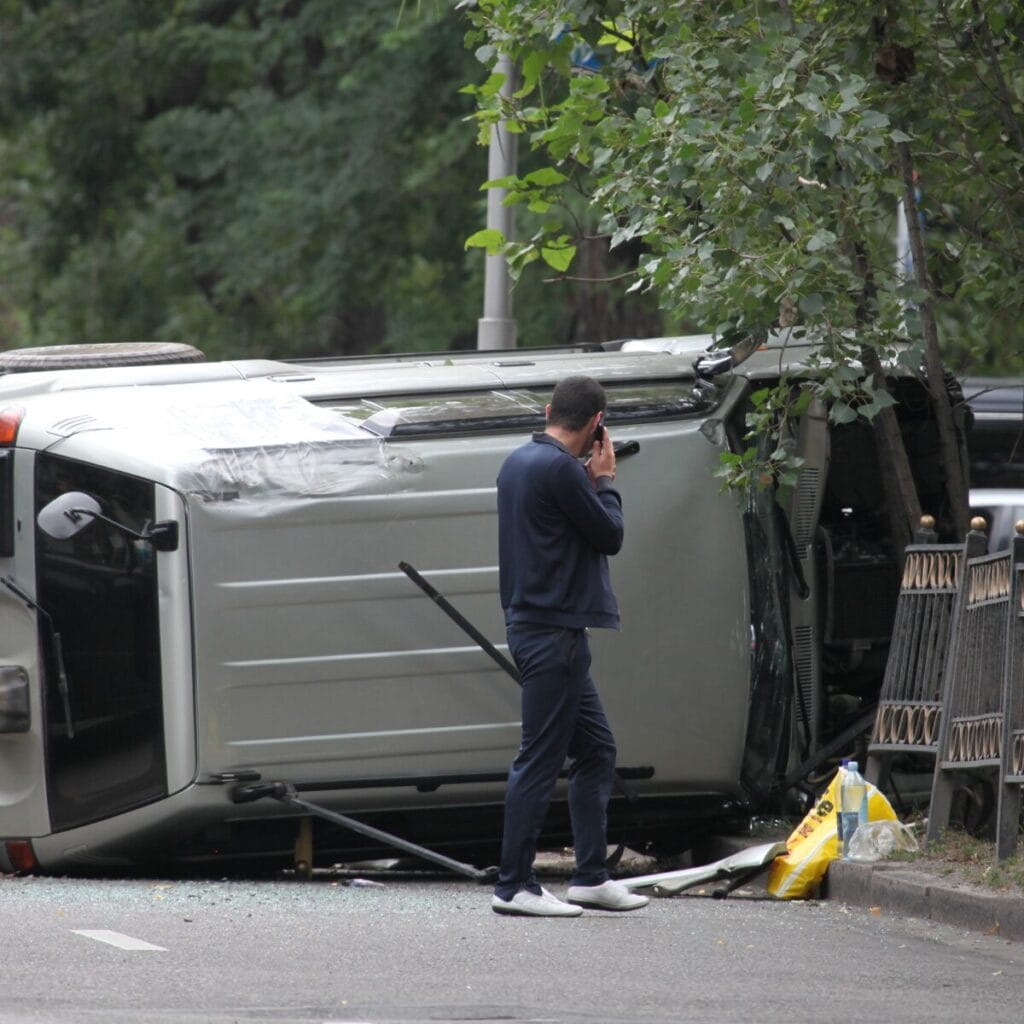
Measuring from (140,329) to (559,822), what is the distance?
1715cm

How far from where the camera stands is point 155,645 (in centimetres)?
745

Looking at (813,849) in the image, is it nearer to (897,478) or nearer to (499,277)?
(897,478)

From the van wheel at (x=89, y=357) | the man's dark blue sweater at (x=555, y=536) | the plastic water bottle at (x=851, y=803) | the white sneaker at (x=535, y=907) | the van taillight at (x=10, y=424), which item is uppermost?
the van wheel at (x=89, y=357)

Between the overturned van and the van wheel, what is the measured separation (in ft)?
0.87

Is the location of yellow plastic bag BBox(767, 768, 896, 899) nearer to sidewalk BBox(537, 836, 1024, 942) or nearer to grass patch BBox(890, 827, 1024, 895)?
sidewalk BBox(537, 836, 1024, 942)

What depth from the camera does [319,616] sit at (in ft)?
24.7

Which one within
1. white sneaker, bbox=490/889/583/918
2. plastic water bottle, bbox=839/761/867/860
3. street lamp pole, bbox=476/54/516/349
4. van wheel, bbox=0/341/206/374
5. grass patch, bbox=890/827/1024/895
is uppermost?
street lamp pole, bbox=476/54/516/349

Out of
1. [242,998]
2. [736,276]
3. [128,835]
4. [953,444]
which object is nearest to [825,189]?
[736,276]

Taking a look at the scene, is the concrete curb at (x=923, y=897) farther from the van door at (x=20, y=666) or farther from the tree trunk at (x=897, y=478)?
the van door at (x=20, y=666)

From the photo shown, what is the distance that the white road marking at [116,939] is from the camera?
583cm

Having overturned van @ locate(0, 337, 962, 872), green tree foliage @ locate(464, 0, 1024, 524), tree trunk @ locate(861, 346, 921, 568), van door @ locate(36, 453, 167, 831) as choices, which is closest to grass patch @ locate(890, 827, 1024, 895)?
overturned van @ locate(0, 337, 962, 872)

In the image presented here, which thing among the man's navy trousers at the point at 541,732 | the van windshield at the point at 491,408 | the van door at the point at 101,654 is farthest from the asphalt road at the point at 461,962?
the van windshield at the point at 491,408

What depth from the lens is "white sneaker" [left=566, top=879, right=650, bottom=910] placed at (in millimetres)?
6871

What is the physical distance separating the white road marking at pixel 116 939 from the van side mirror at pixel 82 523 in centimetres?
172
